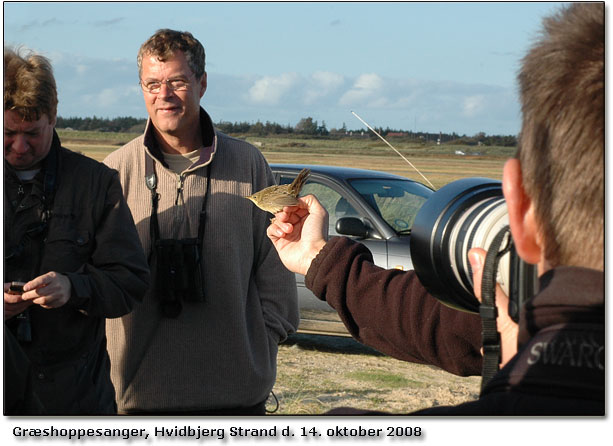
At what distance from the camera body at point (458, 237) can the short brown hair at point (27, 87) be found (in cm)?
203

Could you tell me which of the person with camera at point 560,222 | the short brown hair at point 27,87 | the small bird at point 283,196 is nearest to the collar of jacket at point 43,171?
the short brown hair at point 27,87

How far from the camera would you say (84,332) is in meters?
3.06

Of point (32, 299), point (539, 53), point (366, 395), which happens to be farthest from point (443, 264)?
point (366, 395)

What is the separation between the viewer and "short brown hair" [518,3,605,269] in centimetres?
103

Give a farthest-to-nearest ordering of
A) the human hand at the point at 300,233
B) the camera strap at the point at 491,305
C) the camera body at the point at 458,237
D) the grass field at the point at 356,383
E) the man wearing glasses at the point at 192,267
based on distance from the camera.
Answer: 1. the grass field at the point at 356,383
2. the man wearing glasses at the point at 192,267
3. the human hand at the point at 300,233
4. the camera body at the point at 458,237
5. the camera strap at the point at 491,305

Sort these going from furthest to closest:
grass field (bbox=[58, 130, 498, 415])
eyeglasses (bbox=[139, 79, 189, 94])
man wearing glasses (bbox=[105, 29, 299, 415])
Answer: grass field (bbox=[58, 130, 498, 415]) → eyeglasses (bbox=[139, 79, 189, 94]) → man wearing glasses (bbox=[105, 29, 299, 415])

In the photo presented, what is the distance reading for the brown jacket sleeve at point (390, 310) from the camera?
2.07m

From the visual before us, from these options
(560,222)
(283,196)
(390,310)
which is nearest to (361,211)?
(283,196)

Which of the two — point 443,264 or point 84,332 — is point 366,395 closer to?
point 84,332

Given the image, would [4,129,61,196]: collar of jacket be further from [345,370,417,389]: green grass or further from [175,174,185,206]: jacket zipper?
[345,370,417,389]: green grass

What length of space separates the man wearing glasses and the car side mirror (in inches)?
127

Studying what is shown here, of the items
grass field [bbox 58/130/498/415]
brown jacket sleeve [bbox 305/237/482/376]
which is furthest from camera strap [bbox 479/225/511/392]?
grass field [bbox 58/130/498/415]

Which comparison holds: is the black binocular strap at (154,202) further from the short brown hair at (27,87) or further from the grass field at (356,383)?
the grass field at (356,383)

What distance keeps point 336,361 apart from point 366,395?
1.18 meters
